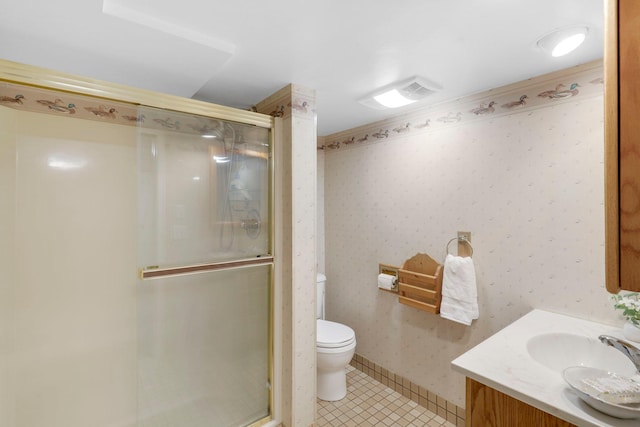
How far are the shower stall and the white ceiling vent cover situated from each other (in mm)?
707

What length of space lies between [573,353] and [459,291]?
607 millimetres

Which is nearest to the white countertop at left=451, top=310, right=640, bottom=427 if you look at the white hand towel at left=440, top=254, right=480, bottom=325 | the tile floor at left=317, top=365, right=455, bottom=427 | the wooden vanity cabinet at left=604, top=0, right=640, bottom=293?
the white hand towel at left=440, top=254, right=480, bottom=325

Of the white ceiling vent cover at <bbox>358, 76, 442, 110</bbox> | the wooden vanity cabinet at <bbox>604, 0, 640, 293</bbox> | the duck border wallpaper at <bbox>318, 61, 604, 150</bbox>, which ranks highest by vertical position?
the white ceiling vent cover at <bbox>358, 76, 442, 110</bbox>

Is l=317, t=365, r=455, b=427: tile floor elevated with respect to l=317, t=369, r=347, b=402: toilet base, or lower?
lower

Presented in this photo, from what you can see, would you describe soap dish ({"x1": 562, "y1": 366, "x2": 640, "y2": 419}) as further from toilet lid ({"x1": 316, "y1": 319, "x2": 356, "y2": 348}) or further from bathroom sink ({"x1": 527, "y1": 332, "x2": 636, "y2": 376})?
toilet lid ({"x1": 316, "y1": 319, "x2": 356, "y2": 348})

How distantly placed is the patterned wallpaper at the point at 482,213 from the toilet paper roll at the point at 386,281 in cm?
12

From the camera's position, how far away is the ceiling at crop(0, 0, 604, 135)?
1.12m

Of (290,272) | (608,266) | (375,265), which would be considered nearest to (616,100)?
(608,266)

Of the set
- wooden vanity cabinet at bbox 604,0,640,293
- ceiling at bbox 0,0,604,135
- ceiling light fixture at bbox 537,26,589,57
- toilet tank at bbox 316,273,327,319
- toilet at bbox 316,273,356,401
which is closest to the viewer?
wooden vanity cabinet at bbox 604,0,640,293

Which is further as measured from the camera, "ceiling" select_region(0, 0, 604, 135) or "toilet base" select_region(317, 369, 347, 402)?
"toilet base" select_region(317, 369, 347, 402)

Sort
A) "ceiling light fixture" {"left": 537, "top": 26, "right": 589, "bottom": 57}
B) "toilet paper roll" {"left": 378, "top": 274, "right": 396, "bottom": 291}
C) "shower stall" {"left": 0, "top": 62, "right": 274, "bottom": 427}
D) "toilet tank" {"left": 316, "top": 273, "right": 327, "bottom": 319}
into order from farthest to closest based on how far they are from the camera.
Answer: "toilet tank" {"left": 316, "top": 273, "right": 327, "bottom": 319}
"toilet paper roll" {"left": 378, "top": 274, "right": 396, "bottom": 291}
"shower stall" {"left": 0, "top": 62, "right": 274, "bottom": 427}
"ceiling light fixture" {"left": 537, "top": 26, "right": 589, "bottom": 57}

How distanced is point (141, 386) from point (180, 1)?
180 centimetres

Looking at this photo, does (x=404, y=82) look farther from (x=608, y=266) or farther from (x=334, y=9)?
(x=608, y=266)

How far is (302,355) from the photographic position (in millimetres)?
1873
